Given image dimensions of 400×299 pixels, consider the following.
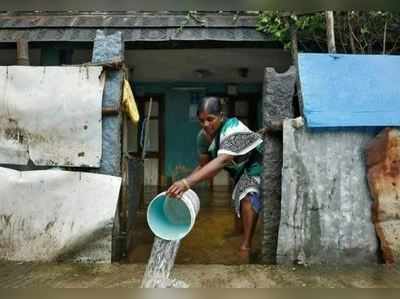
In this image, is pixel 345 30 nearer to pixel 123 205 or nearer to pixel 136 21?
pixel 136 21

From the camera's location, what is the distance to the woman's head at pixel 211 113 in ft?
12.4

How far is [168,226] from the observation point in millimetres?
3312

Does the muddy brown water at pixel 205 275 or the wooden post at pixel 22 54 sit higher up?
the wooden post at pixel 22 54

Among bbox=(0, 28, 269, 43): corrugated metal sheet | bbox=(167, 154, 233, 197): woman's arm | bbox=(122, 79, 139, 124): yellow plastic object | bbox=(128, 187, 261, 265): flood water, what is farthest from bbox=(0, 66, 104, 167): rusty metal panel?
bbox=(0, 28, 269, 43): corrugated metal sheet

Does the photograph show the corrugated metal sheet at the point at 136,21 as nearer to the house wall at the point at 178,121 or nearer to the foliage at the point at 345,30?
the foliage at the point at 345,30

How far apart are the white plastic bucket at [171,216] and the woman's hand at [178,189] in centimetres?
8

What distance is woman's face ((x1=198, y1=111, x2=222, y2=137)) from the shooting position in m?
3.80

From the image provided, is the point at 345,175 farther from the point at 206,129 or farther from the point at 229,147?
the point at 206,129

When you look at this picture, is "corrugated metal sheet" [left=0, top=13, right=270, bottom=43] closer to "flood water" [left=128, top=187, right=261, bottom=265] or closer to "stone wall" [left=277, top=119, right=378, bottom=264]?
"flood water" [left=128, top=187, right=261, bottom=265]

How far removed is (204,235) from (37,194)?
7.42ft

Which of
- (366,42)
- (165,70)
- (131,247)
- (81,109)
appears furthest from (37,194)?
(165,70)

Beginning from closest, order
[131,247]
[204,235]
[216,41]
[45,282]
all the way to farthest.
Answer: [45,282] → [131,247] → [204,235] → [216,41]

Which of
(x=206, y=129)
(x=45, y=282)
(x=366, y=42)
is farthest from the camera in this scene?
(x=366, y=42)

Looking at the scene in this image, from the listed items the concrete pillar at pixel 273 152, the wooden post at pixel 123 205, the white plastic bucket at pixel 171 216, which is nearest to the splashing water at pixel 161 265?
the white plastic bucket at pixel 171 216
